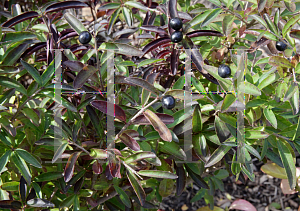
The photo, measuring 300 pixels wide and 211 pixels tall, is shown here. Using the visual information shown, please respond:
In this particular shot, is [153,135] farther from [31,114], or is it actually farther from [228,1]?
[228,1]

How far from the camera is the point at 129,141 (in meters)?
0.87

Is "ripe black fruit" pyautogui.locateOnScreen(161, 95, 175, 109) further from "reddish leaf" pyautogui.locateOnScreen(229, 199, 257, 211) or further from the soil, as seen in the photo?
the soil

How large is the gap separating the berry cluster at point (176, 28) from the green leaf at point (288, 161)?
46cm

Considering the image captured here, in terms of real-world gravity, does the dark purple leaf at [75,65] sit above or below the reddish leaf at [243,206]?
above

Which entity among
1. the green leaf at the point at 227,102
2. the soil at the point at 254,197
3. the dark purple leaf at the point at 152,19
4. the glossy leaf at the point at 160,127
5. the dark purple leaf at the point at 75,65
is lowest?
the soil at the point at 254,197

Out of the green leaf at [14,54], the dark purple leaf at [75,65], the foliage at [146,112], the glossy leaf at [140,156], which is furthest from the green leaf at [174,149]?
the green leaf at [14,54]

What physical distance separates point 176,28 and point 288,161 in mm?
547

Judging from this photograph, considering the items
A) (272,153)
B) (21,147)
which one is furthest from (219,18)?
(21,147)

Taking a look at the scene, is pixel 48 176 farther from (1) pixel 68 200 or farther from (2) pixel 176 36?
(2) pixel 176 36

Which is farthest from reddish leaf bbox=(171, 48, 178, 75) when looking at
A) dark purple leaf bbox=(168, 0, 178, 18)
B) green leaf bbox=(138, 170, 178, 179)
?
green leaf bbox=(138, 170, 178, 179)

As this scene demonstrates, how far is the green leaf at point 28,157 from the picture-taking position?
949 millimetres

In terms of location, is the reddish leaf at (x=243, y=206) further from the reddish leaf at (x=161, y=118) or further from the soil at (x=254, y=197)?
the reddish leaf at (x=161, y=118)

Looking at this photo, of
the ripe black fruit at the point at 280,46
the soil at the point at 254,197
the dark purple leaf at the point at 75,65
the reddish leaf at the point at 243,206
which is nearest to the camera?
the dark purple leaf at the point at 75,65

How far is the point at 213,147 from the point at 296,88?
323 millimetres
